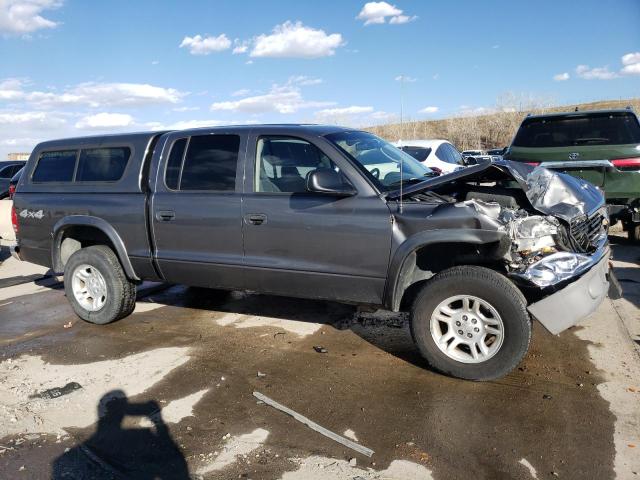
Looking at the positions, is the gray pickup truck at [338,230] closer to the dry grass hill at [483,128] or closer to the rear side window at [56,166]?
the rear side window at [56,166]

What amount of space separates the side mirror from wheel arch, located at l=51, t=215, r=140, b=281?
2252 mm

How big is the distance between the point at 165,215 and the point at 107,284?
3.68ft

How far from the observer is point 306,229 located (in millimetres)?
4219

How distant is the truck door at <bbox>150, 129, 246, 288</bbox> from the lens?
4590 mm

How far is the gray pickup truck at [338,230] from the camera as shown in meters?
3.70

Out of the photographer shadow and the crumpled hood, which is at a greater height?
the crumpled hood

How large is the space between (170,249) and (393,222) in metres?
2.19

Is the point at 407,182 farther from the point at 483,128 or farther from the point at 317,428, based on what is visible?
the point at 483,128

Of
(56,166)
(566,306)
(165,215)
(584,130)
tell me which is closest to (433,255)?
(566,306)

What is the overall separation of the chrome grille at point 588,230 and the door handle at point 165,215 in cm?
332

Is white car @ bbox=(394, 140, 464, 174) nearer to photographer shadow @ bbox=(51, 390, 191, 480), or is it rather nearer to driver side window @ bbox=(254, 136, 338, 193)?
driver side window @ bbox=(254, 136, 338, 193)

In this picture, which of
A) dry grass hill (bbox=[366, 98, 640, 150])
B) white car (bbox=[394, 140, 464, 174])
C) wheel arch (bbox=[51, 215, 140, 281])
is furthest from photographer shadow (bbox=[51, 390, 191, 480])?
dry grass hill (bbox=[366, 98, 640, 150])

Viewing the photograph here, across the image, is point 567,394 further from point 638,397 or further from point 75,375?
point 75,375

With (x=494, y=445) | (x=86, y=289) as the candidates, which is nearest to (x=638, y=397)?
(x=494, y=445)
